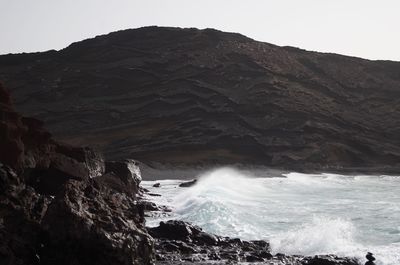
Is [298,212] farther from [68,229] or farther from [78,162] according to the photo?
[68,229]

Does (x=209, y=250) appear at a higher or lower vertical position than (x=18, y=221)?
lower

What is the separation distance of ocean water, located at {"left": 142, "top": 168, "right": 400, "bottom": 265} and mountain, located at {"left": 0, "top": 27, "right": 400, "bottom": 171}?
1433 cm

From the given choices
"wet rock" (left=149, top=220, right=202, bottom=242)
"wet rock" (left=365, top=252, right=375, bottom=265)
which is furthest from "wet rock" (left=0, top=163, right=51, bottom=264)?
"wet rock" (left=365, top=252, right=375, bottom=265)

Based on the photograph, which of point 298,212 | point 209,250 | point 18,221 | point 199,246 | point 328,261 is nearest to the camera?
point 18,221

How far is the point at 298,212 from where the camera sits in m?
28.1

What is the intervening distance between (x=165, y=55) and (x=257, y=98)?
20.0m

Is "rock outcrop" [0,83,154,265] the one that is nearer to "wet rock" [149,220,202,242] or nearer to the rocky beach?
the rocky beach

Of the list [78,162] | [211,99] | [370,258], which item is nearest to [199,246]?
[370,258]

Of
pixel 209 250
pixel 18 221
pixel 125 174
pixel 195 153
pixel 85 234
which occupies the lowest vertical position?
pixel 209 250

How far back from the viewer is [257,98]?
70.0 metres

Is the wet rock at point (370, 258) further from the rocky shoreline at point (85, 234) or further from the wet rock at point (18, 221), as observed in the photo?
the wet rock at point (18, 221)

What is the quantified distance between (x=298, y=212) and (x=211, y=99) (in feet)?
143

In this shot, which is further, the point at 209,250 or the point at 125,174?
the point at 125,174

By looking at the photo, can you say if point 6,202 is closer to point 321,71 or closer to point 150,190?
point 150,190
